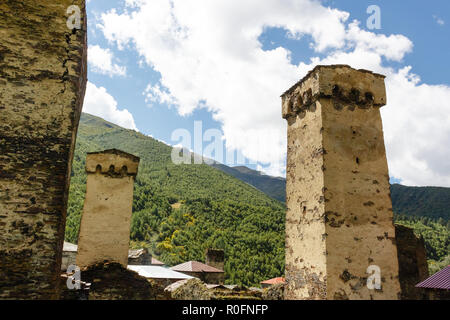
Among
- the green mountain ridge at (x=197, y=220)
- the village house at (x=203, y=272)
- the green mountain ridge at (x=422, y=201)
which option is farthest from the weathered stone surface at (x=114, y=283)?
the green mountain ridge at (x=422, y=201)

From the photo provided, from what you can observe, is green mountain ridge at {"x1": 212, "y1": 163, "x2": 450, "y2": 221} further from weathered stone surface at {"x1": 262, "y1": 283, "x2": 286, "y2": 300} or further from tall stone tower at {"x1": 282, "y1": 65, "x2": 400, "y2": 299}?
weathered stone surface at {"x1": 262, "y1": 283, "x2": 286, "y2": 300}

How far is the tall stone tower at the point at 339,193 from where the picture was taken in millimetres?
7914

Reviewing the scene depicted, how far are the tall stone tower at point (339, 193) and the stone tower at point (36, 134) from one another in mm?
5444

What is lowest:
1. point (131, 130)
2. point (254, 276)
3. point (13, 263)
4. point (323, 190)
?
point (254, 276)

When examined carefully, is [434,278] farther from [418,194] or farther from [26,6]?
[418,194]

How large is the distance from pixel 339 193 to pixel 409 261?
5.05 metres

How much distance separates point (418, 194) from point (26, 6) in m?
127

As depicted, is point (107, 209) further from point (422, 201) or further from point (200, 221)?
point (422, 201)

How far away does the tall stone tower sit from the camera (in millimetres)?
7914

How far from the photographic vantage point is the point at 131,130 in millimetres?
131750

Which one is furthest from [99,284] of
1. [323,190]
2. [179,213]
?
[179,213]

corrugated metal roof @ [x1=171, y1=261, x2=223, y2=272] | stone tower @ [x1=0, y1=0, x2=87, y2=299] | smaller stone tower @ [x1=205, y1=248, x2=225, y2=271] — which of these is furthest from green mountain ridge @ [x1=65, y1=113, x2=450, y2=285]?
stone tower @ [x1=0, y1=0, x2=87, y2=299]

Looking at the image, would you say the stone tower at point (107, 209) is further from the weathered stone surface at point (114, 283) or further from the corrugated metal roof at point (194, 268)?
the corrugated metal roof at point (194, 268)

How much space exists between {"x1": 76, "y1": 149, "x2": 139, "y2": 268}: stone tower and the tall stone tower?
4800 millimetres
